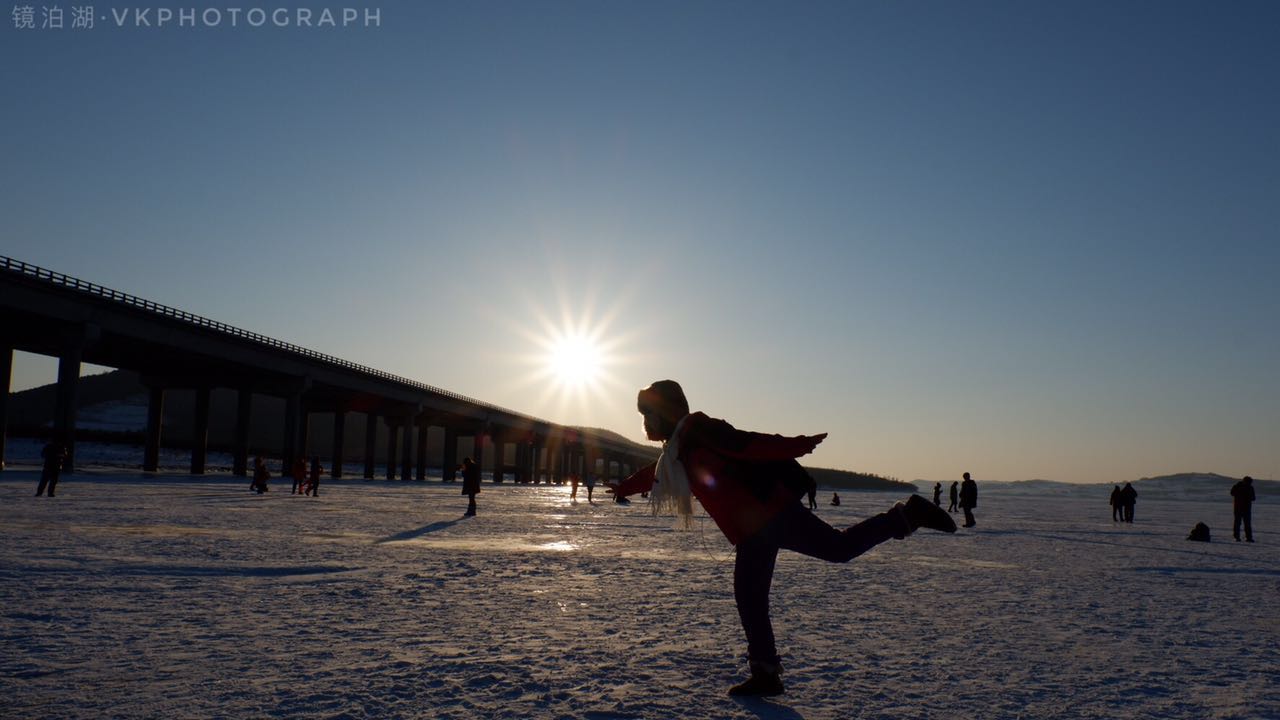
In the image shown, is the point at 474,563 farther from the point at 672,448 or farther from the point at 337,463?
the point at 337,463

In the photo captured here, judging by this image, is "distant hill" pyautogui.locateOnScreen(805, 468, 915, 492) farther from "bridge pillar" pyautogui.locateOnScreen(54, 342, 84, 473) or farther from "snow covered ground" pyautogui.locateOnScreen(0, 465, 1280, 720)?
"snow covered ground" pyautogui.locateOnScreen(0, 465, 1280, 720)

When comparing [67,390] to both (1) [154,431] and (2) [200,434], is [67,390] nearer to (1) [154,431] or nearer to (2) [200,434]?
(2) [200,434]

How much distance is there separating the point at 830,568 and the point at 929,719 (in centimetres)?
712

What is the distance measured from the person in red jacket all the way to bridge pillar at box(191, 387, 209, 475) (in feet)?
188

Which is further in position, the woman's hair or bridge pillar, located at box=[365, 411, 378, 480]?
bridge pillar, located at box=[365, 411, 378, 480]

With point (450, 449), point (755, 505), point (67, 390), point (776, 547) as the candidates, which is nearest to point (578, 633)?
point (776, 547)

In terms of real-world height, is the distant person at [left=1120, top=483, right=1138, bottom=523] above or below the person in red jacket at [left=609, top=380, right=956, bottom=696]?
below

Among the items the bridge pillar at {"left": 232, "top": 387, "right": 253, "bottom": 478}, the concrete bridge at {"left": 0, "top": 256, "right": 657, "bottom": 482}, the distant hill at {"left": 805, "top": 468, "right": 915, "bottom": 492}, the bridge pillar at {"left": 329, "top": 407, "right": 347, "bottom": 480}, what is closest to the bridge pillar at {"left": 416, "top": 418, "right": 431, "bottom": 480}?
the concrete bridge at {"left": 0, "top": 256, "right": 657, "bottom": 482}

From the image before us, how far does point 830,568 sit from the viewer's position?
429 inches

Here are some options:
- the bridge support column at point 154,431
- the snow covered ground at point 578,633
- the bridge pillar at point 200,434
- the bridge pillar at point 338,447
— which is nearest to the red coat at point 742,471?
the snow covered ground at point 578,633

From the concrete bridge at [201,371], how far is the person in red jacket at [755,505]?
41321mm

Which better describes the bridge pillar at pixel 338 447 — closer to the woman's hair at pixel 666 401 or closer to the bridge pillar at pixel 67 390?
the bridge pillar at pixel 67 390

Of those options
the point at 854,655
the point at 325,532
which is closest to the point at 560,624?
the point at 854,655

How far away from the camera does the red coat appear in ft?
13.5
